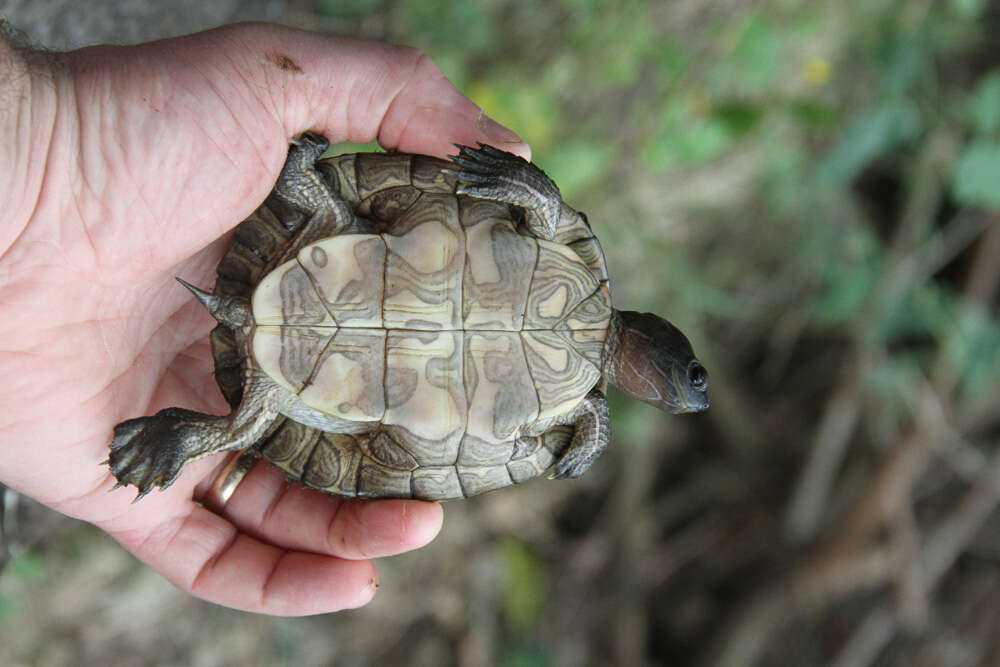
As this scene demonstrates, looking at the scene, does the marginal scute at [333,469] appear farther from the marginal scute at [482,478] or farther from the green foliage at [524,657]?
the green foliage at [524,657]

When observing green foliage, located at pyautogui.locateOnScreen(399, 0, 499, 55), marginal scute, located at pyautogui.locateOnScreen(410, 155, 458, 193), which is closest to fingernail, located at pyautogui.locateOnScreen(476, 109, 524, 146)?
marginal scute, located at pyautogui.locateOnScreen(410, 155, 458, 193)

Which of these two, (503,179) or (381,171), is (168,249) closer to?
(381,171)

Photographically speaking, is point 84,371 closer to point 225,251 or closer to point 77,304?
point 77,304

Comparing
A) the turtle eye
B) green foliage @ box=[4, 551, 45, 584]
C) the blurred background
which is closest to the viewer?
the turtle eye

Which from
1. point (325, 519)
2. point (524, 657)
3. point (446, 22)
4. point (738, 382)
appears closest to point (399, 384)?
point (325, 519)

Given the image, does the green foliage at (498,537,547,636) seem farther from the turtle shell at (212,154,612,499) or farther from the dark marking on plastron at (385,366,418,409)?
the dark marking on plastron at (385,366,418,409)

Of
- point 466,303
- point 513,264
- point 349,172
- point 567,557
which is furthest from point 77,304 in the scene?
point 567,557

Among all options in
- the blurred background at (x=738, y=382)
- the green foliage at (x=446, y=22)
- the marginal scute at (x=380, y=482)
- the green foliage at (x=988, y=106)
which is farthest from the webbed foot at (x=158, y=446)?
the green foliage at (x=988, y=106)
